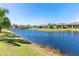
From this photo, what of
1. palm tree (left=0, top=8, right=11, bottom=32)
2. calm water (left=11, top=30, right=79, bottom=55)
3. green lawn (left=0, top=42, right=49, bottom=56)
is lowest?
green lawn (left=0, top=42, right=49, bottom=56)

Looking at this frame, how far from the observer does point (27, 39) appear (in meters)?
4.44

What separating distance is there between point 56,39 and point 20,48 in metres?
0.61

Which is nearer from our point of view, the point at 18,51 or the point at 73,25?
the point at 18,51

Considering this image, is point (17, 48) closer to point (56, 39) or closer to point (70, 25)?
point (56, 39)

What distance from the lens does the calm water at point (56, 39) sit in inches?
173

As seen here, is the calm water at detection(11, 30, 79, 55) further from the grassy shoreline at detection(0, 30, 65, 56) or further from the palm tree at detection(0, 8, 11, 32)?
the palm tree at detection(0, 8, 11, 32)

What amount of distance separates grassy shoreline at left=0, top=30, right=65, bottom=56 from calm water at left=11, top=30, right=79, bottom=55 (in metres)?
0.08

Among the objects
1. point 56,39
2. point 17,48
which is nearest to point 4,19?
point 17,48

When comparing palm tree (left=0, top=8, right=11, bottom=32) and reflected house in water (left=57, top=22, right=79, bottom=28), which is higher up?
palm tree (left=0, top=8, right=11, bottom=32)

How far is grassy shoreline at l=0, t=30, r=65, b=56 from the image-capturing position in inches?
164

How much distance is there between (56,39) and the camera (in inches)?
176

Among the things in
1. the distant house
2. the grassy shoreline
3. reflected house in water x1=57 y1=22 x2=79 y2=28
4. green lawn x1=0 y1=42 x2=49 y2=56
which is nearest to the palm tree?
the grassy shoreline

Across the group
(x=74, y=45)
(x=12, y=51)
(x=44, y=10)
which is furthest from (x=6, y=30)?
(x=74, y=45)

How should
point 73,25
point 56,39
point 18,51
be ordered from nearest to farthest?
point 18,51 < point 73,25 < point 56,39
